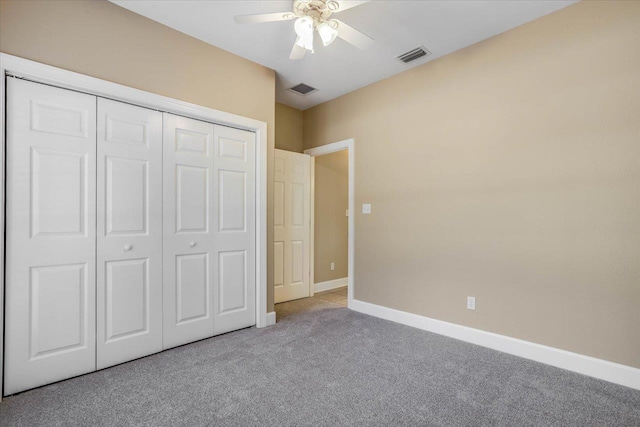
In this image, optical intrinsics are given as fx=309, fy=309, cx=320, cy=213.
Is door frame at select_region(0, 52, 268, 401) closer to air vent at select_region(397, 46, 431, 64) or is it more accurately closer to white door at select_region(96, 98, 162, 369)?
white door at select_region(96, 98, 162, 369)

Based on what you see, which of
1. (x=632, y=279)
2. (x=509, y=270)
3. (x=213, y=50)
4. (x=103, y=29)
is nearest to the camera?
(x=632, y=279)

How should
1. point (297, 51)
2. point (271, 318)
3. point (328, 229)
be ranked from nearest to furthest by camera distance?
1. point (297, 51)
2. point (271, 318)
3. point (328, 229)

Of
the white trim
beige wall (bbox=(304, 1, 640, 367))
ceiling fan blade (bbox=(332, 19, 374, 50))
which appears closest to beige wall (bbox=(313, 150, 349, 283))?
the white trim

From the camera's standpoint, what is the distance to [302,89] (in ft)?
12.7

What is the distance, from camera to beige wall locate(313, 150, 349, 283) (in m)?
4.84

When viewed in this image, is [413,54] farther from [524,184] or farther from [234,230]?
[234,230]

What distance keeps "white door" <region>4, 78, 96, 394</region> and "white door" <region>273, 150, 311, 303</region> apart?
2.24 m

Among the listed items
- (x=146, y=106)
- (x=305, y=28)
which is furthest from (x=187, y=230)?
(x=305, y=28)

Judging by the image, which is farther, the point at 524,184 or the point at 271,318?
the point at 271,318

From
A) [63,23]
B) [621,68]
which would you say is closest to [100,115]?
[63,23]

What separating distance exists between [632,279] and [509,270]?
75 centimetres

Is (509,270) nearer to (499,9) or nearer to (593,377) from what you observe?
(593,377)

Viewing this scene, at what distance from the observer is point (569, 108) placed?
2377 millimetres

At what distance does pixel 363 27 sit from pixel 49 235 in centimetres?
287
